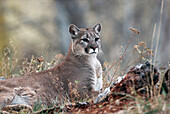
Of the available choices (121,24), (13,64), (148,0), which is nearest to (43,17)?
(121,24)

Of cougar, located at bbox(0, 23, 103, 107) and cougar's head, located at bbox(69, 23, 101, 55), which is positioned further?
cougar's head, located at bbox(69, 23, 101, 55)

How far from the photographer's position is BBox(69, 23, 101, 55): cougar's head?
698 centimetres

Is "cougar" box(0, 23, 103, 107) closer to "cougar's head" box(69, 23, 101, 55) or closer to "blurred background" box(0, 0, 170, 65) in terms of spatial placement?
"cougar's head" box(69, 23, 101, 55)

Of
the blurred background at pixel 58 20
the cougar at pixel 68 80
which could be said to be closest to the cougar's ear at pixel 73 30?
the cougar at pixel 68 80

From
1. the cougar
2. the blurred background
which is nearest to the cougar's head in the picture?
the cougar

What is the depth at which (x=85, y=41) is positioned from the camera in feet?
23.5

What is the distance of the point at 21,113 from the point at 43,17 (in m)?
21.3

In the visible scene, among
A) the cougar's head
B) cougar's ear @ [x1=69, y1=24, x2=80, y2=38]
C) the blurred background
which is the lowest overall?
the cougar's head

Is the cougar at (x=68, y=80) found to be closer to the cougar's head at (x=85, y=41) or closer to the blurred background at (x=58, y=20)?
the cougar's head at (x=85, y=41)

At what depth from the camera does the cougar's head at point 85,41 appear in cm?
698

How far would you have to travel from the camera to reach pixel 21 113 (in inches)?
212

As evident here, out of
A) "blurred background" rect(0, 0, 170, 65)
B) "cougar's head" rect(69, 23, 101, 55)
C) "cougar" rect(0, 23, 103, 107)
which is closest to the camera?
"cougar" rect(0, 23, 103, 107)

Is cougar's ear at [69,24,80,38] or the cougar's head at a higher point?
cougar's ear at [69,24,80,38]

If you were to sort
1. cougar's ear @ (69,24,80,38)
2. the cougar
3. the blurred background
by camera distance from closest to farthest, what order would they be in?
the cougar < cougar's ear @ (69,24,80,38) < the blurred background
